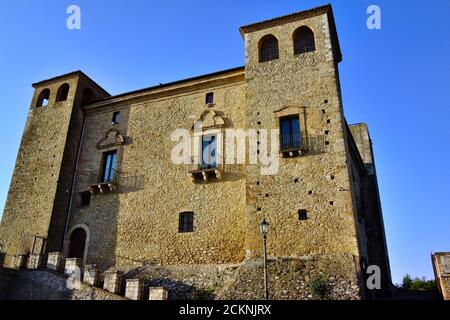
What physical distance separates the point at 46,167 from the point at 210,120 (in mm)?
8987

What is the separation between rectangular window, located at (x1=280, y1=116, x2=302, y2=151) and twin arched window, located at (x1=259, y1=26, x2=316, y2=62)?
10.6 feet

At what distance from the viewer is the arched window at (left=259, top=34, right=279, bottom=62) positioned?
17.2 m

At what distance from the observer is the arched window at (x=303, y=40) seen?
16.7m

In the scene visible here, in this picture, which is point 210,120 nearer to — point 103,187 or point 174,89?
point 174,89

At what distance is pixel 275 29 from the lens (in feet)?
57.2

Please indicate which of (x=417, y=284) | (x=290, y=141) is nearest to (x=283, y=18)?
(x=290, y=141)

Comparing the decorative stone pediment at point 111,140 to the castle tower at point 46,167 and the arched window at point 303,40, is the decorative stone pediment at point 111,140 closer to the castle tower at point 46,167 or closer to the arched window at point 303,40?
the castle tower at point 46,167

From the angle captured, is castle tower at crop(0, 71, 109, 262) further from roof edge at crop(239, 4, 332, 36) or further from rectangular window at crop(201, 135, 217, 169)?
roof edge at crop(239, 4, 332, 36)

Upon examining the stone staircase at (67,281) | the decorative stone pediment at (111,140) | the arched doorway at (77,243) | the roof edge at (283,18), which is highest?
the roof edge at (283,18)

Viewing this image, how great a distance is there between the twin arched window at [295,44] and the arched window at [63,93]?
1160 centimetres

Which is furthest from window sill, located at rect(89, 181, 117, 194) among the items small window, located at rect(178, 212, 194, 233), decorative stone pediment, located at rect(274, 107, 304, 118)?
decorative stone pediment, located at rect(274, 107, 304, 118)

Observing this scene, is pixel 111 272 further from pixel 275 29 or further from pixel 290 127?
pixel 275 29

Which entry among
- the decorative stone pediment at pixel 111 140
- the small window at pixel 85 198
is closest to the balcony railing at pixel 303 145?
the decorative stone pediment at pixel 111 140

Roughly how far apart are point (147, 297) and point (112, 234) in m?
4.94
